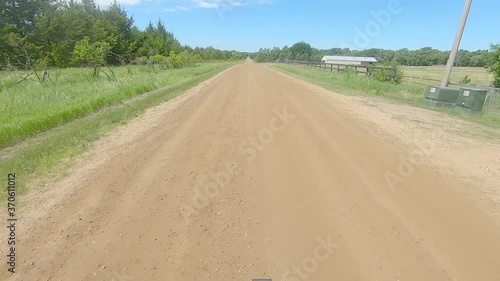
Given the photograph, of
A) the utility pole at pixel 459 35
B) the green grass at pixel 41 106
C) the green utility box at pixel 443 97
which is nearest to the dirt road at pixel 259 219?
the green grass at pixel 41 106

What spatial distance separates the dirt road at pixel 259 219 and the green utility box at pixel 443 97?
7.68 metres

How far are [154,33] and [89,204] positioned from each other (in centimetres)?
6737

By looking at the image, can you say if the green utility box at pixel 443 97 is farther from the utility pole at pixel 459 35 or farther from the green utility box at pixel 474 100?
the utility pole at pixel 459 35

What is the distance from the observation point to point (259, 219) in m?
3.28

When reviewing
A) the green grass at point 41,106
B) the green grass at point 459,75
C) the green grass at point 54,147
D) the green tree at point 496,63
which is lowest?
the green grass at point 54,147

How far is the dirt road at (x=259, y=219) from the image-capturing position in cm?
254

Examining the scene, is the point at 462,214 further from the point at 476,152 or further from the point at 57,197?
the point at 57,197

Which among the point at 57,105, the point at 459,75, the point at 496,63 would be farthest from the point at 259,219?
the point at 459,75

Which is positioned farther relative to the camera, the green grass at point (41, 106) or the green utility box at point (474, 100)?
the green utility box at point (474, 100)

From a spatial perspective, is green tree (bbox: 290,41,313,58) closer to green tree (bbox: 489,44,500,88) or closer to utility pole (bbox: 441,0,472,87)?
green tree (bbox: 489,44,500,88)

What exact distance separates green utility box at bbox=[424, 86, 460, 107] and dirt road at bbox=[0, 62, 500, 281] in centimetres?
768

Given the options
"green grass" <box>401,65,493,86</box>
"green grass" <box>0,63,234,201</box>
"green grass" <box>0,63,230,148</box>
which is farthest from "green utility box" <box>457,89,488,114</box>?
Answer: "green grass" <box>401,65,493,86</box>

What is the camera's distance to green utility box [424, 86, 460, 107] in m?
11.2

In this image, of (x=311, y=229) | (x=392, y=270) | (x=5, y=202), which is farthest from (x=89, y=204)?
(x=392, y=270)
